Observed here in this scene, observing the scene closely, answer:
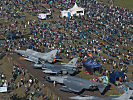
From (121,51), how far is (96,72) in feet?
49.6

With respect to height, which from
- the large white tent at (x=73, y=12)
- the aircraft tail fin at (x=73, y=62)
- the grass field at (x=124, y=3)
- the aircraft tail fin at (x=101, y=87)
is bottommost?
the aircraft tail fin at (x=101, y=87)

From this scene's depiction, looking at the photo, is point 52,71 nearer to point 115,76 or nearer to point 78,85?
point 78,85

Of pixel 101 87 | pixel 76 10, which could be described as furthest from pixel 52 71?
pixel 76 10

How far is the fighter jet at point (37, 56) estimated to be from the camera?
194ft

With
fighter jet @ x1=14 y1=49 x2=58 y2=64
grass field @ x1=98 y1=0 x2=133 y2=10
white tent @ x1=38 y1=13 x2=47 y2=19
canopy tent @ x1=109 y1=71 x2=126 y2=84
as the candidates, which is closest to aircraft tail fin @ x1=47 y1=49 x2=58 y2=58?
fighter jet @ x1=14 y1=49 x2=58 y2=64

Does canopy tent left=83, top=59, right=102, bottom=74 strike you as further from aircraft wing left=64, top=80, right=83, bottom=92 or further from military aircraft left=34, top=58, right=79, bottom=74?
aircraft wing left=64, top=80, right=83, bottom=92

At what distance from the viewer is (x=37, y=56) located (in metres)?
59.8

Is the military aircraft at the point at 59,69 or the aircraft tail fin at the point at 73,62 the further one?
the aircraft tail fin at the point at 73,62

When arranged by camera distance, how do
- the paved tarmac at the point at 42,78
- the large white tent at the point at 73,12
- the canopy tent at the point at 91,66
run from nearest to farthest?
1. the paved tarmac at the point at 42,78
2. the canopy tent at the point at 91,66
3. the large white tent at the point at 73,12

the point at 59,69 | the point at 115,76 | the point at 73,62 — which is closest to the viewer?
the point at 115,76

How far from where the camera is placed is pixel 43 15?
87.7m

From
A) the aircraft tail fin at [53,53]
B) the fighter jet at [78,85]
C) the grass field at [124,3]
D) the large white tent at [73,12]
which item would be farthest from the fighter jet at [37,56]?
the grass field at [124,3]

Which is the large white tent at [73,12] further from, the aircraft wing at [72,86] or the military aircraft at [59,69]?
the aircraft wing at [72,86]

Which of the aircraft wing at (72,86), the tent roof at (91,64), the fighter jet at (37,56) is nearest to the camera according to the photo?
the aircraft wing at (72,86)
